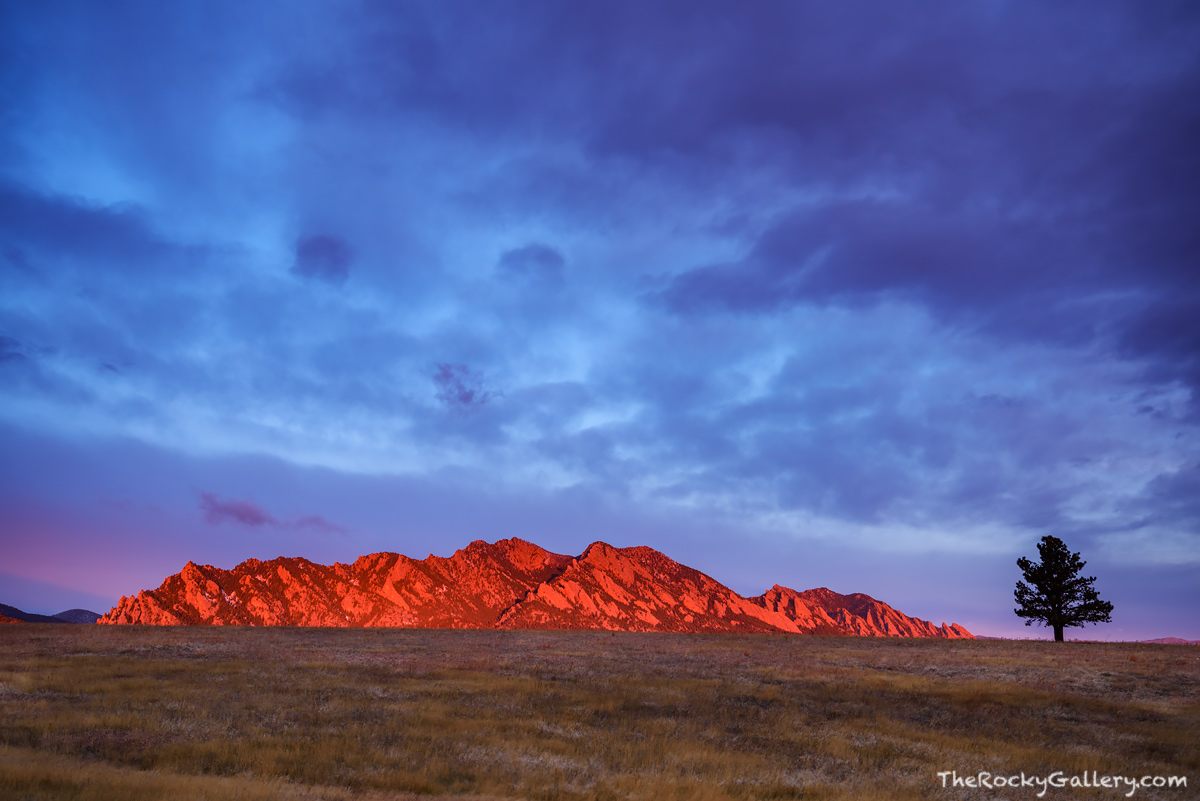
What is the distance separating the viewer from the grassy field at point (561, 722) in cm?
1332

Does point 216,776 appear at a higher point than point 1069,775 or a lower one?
higher

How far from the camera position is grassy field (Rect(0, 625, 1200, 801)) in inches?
524

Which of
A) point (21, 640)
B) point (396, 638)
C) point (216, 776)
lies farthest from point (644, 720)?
point (21, 640)

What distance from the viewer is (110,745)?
48.4 ft

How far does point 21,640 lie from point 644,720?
127 ft

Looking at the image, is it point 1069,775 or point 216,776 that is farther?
point 1069,775

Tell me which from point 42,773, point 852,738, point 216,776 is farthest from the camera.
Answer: point 852,738

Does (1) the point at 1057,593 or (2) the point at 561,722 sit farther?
(1) the point at 1057,593

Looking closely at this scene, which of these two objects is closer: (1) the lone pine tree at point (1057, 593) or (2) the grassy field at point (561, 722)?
(2) the grassy field at point (561, 722)

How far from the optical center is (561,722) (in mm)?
20094

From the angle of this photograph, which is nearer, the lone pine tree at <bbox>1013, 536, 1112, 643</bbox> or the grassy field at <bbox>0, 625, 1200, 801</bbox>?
the grassy field at <bbox>0, 625, 1200, 801</bbox>

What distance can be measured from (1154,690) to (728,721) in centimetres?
2194

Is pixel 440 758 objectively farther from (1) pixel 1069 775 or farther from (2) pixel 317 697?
(1) pixel 1069 775

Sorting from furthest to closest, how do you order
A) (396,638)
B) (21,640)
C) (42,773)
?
(396,638)
(21,640)
(42,773)
